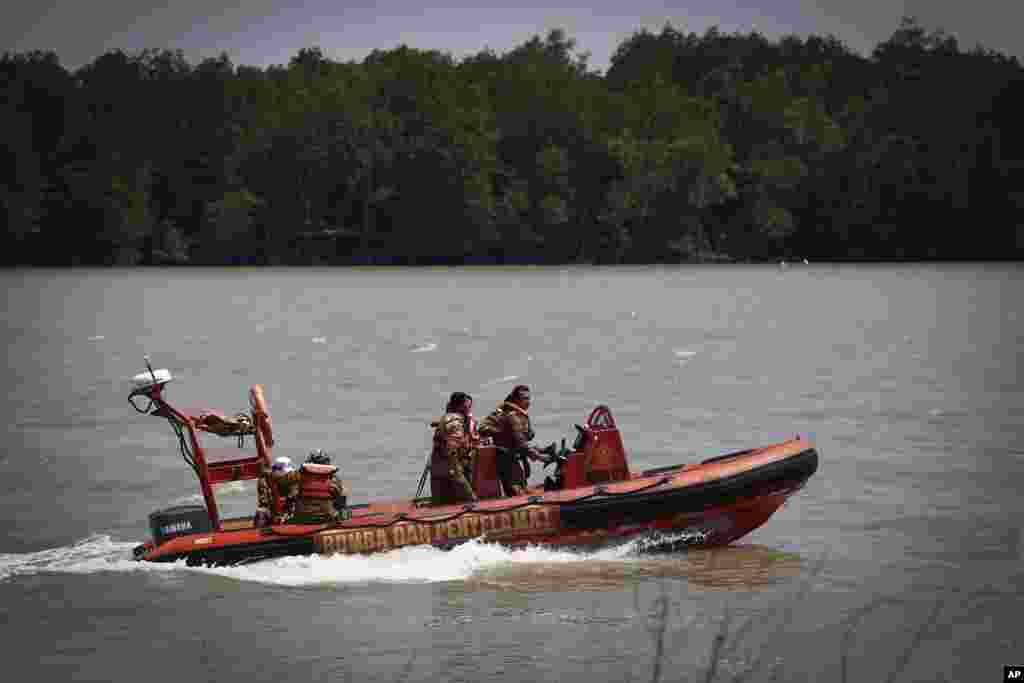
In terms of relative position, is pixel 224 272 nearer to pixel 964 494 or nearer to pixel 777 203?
pixel 777 203

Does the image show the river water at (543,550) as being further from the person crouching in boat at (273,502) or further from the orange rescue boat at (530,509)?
the person crouching in boat at (273,502)

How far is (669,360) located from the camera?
4416cm

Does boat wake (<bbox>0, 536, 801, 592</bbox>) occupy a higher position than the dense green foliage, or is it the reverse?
the dense green foliage

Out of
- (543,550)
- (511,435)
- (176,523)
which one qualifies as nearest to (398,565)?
(543,550)

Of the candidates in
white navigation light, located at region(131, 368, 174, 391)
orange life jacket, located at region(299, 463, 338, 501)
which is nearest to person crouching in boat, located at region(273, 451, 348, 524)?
orange life jacket, located at region(299, 463, 338, 501)

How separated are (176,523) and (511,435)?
3553mm

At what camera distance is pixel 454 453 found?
16484 millimetres

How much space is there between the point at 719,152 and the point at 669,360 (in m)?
68.8

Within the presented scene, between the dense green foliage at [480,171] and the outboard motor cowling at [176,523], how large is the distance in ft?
298

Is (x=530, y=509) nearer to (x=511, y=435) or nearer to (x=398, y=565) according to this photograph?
(x=511, y=435)

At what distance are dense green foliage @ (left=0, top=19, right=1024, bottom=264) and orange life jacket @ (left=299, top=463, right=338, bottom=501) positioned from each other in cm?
9094

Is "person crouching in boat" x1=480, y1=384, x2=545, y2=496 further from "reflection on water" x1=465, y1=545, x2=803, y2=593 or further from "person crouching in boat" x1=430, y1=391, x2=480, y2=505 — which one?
"reflection on water" x1=465, y1=545, x2=803, y2=593

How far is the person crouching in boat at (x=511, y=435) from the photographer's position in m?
16.6

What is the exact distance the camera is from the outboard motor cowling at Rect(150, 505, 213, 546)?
16109 millimetres
